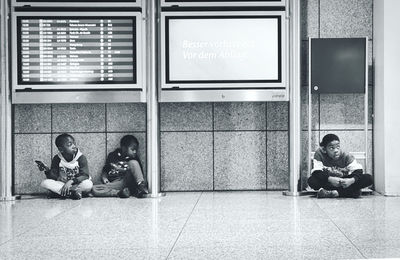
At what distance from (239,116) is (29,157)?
2587 mm

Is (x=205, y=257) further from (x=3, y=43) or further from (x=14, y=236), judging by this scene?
(x=3, y=43)

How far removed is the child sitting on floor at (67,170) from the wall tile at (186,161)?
1006 mm

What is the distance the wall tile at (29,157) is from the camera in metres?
7.14

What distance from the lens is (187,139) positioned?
7156 mm

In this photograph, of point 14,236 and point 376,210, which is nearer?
point 14,236

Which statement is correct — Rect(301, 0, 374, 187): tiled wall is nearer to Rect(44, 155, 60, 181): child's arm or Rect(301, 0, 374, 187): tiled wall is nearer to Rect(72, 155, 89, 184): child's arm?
Rect(72, 155, 89, 184): child's arm

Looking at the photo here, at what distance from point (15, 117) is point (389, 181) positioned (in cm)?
443

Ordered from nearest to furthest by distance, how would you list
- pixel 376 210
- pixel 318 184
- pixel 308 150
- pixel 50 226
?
pixel 50 226 → pixel 376 210 → pixel 318 184 → pixel 308 150

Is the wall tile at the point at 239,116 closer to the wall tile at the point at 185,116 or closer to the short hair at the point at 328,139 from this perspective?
the wall tile at the point at 185,116

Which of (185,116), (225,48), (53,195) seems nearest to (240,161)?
(185,116)

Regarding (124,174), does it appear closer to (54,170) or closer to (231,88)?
(54,170)

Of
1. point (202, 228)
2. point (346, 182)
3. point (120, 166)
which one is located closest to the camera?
point (202, 228)

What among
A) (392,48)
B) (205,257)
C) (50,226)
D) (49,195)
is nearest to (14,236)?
(50,226)

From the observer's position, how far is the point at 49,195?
22.0ft
